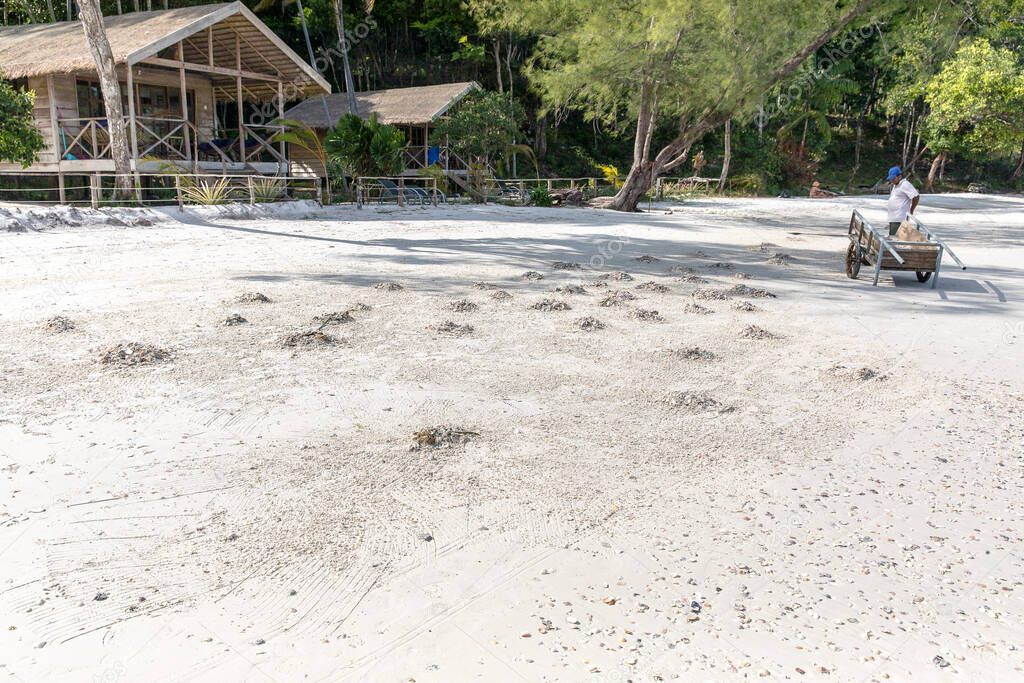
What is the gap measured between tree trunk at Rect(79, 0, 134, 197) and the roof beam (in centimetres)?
208

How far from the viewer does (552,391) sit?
17.0 feet

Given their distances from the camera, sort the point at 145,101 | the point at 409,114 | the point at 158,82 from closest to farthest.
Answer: the point at 158,82, the point at 145,101, the point at 409,114

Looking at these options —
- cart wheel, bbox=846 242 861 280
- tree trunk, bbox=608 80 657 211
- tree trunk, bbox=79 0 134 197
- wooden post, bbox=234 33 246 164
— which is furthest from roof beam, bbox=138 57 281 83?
cart wheel, bbox=846 242 861 280

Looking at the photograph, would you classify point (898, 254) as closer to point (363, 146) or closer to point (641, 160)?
point (641, 160)

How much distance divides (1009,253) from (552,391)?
11.5m

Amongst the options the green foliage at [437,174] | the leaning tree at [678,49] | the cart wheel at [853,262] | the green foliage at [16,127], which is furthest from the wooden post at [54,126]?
the cart wheel at [853,262]

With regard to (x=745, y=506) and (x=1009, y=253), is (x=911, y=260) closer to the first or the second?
(x=1009, y=253)

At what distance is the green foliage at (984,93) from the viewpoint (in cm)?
Answer: 2773

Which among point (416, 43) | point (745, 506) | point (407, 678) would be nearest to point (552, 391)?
point (745, 506)

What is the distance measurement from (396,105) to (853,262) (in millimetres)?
20535

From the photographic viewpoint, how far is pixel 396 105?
27.1m

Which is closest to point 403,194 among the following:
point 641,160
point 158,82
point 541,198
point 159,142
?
point 541,198

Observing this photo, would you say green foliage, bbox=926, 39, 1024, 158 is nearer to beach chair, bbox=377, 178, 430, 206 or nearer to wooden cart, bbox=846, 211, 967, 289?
beach chair, bbox=377, 178, 430, 206

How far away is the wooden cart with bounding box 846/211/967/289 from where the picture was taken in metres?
8.95
